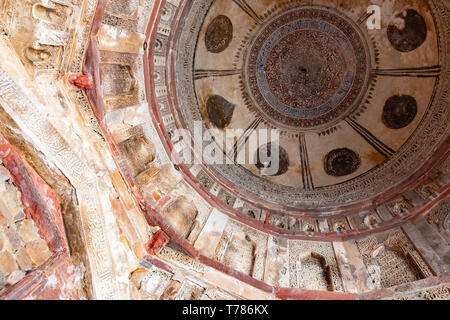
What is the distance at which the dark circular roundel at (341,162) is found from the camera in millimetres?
6836

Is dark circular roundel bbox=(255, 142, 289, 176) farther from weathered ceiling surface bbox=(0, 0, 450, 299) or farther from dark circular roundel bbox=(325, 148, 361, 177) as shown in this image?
dark circular roundel bbox=(325, 148, 361, 177)

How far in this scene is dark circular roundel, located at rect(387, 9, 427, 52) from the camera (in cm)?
628

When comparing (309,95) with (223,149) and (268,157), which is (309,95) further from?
(223,149)

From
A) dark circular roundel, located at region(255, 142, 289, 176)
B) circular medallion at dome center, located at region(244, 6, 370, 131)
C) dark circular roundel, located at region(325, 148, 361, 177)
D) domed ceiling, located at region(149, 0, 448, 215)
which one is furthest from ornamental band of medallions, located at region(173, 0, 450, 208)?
circular medallion at dome center, located at region(244, 6, 370, 131)

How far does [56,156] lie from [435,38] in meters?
6.35

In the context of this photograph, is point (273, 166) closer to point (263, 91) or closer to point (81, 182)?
point (263, 91)

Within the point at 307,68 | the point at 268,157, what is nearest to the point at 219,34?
the point at 307,68

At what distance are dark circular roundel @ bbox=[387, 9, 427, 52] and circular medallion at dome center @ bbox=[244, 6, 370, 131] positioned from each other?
57cm

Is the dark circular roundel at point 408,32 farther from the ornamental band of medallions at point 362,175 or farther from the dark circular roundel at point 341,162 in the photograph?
the dark circular roundel at point 341,162

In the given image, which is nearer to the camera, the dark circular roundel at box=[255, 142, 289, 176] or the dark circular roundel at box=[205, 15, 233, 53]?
the dark circular roundel at box=[205, 15, 233, 53]

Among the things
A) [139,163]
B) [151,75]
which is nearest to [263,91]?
[151,75]

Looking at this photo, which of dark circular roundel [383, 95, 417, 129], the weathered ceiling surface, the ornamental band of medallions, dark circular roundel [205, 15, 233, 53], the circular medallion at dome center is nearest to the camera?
the weathered ceiling surface

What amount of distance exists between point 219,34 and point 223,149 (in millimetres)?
2264

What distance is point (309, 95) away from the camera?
293 inches
